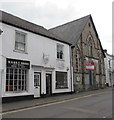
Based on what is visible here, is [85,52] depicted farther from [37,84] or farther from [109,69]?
[109,69]

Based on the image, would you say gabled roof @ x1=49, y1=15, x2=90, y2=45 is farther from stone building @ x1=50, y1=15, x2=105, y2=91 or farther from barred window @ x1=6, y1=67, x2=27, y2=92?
barred window @ x1=6, y1=67, x2=27, y2=92

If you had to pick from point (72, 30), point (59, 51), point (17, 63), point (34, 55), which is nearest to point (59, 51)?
point (59, 51)

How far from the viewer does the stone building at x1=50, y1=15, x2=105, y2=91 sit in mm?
22416

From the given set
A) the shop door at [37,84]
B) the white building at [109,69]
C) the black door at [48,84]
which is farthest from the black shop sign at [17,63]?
the white building at [109,69]

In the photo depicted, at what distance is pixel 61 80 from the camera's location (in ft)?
61.9

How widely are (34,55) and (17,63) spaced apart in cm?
227

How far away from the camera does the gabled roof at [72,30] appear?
24.3 meters

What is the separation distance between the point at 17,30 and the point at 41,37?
3.03 meters

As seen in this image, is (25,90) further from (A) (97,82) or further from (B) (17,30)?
(A) (97,82)

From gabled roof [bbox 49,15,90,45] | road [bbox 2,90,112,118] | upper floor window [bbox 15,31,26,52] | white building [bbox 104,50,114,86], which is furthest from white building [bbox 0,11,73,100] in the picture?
white building [bbox 104,50,114,86]

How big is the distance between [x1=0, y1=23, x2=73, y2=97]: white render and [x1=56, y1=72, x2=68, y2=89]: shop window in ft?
1.44

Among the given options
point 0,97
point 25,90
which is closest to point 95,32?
point 25,90

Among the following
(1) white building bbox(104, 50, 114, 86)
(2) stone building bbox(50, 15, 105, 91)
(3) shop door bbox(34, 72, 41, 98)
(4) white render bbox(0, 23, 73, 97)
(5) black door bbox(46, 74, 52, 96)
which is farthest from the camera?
(1) white building bbox(104, 50, 114, 86)

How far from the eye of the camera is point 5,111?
9.48m
